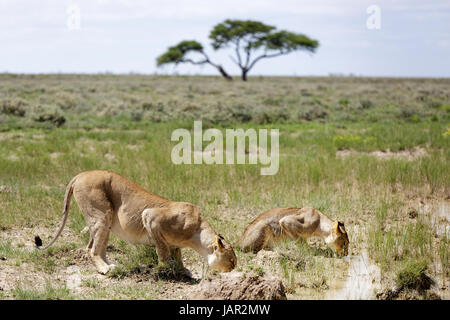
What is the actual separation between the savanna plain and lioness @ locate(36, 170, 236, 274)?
42cm

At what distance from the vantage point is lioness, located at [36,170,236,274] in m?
6.33

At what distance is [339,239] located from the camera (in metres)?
7.17

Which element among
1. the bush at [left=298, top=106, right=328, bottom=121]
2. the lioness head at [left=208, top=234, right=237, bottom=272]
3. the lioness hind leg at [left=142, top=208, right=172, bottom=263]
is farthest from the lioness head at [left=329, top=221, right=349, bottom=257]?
the bush at [left=298, top=106, right=328, bottom=121]

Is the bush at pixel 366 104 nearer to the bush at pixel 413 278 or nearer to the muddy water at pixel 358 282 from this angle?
the muddy water at pixel 358 282

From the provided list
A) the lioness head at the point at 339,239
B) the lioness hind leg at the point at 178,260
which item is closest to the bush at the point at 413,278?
the lioness head at the point at 339,239

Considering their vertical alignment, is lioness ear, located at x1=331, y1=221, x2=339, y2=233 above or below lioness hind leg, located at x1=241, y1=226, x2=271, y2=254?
above

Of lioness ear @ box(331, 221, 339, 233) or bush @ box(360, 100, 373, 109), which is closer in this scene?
lioness ear @ box(331, 221, 339, 233)

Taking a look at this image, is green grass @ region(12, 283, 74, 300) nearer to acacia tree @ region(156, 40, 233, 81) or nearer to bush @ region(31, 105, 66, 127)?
bush @ region(31, 105, 66, 127)

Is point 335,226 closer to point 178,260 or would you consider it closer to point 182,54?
point 178,260

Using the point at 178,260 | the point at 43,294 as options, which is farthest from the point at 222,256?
the point at 43,294

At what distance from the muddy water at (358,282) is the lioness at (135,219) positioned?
53.7 inches

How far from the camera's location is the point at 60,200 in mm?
10062

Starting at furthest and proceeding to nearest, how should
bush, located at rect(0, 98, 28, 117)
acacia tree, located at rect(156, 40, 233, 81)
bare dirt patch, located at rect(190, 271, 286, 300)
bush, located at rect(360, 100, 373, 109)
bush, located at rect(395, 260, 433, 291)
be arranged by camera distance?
acacia tree, located at rect(156, 40, 233, 81) → bush, located at rect(360, 100, 373, 109) → bush, located at rect(0, 98, 28, 117) → bush, located at rect(395, 260, 433, 291) → bare dirt patch, located at rect(190, 271, 286, 300)

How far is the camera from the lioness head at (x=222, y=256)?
599 centimetres
